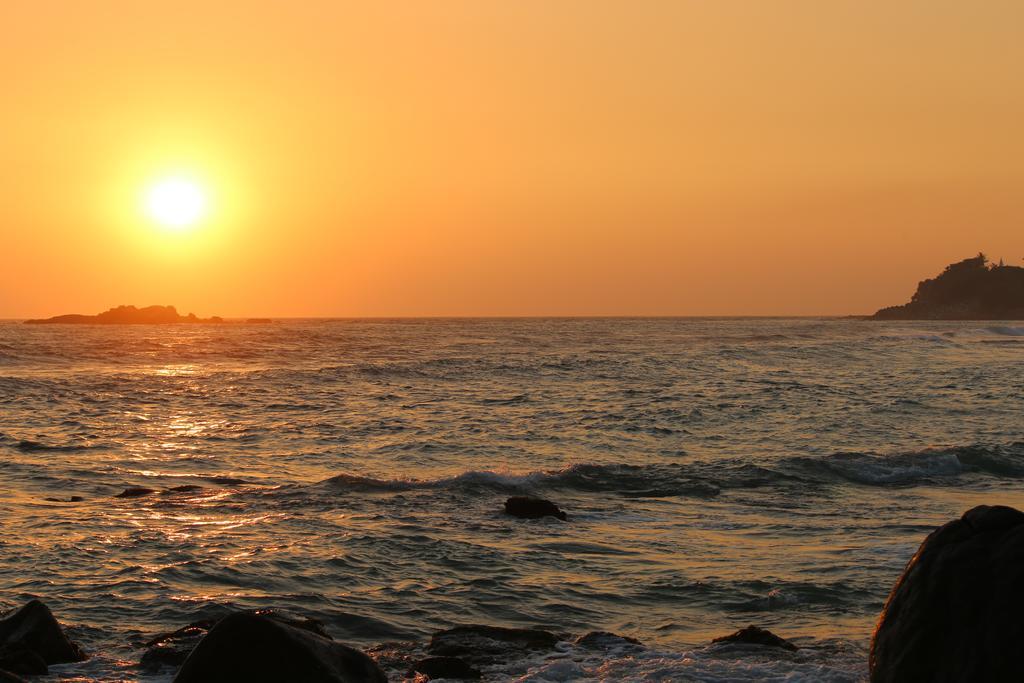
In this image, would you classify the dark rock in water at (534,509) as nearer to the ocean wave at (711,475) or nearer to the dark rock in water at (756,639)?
the ocean wave at (711,475)

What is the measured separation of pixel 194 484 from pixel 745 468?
11.2m

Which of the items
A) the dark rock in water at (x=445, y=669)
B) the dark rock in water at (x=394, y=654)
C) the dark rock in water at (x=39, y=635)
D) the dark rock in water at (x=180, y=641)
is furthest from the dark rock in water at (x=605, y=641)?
the dark rock in water at (x=39, y=635)

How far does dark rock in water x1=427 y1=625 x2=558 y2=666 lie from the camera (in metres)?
9.16

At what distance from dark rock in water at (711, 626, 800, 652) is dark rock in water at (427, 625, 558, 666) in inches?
66.5

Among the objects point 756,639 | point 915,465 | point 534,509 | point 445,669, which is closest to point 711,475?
point 915,465

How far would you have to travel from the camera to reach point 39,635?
29.3ft

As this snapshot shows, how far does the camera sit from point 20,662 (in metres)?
8.44

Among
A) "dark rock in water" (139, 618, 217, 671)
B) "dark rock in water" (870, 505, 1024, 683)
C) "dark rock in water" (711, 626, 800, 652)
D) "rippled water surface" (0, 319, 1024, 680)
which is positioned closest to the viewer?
"dark rock in water" (870, 505, 1024, 683)

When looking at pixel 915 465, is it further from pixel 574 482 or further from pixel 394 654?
pixel 394 654

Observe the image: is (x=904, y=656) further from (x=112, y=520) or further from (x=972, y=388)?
(x=972, y=388)

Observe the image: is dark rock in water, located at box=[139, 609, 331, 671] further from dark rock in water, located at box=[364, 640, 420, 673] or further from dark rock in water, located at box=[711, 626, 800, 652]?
dark rock in water, located at box=[711, 626, 800, 652]

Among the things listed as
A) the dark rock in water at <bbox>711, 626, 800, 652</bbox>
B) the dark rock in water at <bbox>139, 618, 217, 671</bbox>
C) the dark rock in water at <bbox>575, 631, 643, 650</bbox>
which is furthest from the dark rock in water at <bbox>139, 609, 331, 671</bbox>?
the dark rock in water at <bbox>711, 626, 800, 652</bbox>

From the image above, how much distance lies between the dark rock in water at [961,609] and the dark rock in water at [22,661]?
22.2 feet

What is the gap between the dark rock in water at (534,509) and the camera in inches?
624
